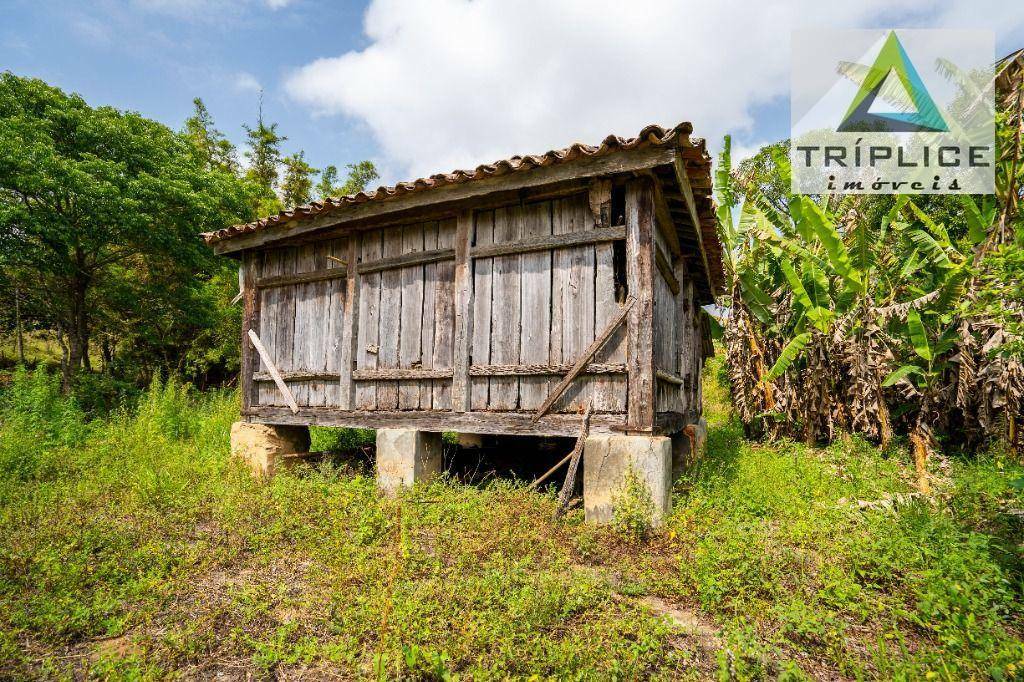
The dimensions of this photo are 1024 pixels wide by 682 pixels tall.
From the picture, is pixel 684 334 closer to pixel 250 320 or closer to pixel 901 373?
pixel 901 373

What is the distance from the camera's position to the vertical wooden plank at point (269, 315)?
7230 mm

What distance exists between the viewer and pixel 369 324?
6430mm

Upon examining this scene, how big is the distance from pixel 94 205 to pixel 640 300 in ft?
38.3

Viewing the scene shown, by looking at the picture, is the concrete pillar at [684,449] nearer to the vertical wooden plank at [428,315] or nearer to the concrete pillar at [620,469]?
the concrete pillar at [620,469]

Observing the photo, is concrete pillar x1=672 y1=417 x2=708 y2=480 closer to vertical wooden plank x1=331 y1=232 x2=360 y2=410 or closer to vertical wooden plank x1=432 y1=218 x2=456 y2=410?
vertical wooden plank x1=432 y1=218 x2=456 y2=410

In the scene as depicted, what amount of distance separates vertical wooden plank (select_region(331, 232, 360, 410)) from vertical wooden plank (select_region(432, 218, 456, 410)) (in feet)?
3.52

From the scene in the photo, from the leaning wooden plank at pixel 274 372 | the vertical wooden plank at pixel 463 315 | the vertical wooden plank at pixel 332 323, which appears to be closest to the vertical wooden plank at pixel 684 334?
the vertical wooden plank at pixel 463 315

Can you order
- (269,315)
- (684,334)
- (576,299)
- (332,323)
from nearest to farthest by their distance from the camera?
1. (576,299)
2. (332,323)
3. (269,315)
4. (684,334)

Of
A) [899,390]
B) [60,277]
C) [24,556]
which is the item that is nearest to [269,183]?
[60,277]

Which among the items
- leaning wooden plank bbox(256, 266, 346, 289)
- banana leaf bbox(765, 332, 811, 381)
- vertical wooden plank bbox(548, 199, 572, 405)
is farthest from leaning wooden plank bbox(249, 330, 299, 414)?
banana leaf bbox(765, 332, 811, 381)

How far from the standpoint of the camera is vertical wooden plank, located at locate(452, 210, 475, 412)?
563 cm

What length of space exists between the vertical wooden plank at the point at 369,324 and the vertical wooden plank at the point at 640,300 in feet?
10.1

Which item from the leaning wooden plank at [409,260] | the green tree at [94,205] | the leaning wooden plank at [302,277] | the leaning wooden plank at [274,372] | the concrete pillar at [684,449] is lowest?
the concrete pillar at [684,449]

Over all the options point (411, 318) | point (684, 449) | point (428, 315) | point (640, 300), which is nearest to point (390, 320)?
point (411, 318)
